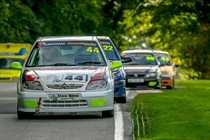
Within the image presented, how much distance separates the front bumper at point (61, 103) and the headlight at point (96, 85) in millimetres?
105

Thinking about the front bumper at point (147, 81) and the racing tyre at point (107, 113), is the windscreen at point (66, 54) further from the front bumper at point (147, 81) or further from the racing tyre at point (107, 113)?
the front bumper at point (147, 81)

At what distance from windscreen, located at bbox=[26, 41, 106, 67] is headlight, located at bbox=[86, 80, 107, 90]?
0.88m

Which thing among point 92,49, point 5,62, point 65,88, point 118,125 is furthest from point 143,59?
point 118,125

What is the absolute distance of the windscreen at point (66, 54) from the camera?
16.0 metres

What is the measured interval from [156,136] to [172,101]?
343 inches

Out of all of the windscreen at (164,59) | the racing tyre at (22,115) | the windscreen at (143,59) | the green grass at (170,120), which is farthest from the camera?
the windscreen at (164,59)

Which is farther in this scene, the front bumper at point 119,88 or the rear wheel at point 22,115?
the front bumper at point 119,88

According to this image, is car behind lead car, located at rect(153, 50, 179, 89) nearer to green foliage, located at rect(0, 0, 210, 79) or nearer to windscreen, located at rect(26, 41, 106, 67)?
green foliage, located at rect(0, 0, 210, 79)

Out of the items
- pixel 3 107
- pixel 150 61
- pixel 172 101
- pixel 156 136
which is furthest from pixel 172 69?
pixel 156 136

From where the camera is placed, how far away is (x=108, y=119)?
15.0m

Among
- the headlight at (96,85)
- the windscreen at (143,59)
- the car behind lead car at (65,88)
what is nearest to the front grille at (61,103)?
the car behind lead car at (65,88)

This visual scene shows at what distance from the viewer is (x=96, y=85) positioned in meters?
15.1

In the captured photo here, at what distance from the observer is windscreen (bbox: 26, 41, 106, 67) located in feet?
52.5

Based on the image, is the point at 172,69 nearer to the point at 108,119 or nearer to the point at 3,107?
the point at 3,107
